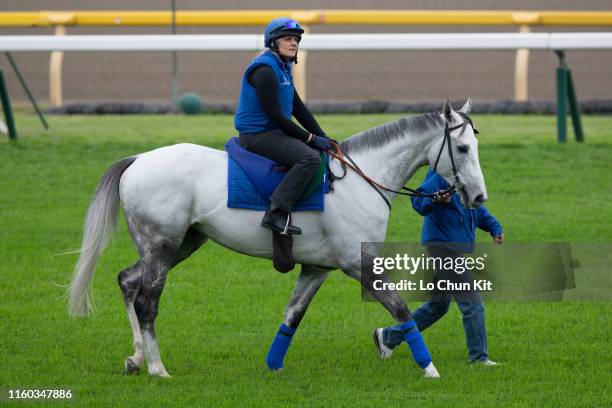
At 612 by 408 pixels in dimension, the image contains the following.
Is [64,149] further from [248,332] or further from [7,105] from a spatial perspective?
[248,332]

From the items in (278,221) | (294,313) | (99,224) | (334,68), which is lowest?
(334,68)

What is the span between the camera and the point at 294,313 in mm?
7418

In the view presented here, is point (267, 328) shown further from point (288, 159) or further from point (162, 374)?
point (288, 159)

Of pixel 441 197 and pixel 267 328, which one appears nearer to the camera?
pixel 441 197

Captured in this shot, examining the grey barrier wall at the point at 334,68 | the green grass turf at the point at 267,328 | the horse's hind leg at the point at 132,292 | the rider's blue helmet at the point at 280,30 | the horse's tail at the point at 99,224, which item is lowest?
the grey barrier wall at the point at 334,68

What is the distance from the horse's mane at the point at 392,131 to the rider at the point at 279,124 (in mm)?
245

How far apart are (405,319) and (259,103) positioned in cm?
164

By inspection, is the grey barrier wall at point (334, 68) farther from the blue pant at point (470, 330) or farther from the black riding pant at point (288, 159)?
the black riding pant at point (288, 159)

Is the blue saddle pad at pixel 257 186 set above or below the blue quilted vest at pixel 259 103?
below

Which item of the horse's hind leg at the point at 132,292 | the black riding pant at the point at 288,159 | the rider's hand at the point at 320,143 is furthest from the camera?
the horse's hind leg at the point at 132,292

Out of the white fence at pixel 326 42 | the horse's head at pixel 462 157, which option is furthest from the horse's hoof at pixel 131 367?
the white fence at pixel 326 42

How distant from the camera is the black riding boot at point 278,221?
7.06 m

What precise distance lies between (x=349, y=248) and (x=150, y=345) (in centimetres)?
140

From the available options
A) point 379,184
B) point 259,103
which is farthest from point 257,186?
point 379,184
